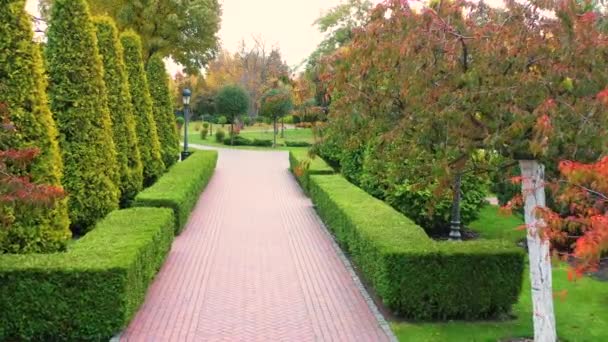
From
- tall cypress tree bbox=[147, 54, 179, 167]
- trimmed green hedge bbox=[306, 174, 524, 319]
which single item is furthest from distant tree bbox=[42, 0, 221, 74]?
trimmed green hedge bbox=[306, 174, 524, 319]

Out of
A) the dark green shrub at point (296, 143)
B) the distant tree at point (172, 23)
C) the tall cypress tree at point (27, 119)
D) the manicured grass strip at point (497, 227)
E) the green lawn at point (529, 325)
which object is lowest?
the green lawn at point (529, 325)

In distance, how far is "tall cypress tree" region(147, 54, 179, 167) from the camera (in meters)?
21.3

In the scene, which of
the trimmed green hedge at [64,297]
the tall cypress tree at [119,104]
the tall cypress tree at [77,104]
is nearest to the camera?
the trimmed green hedge at [64,297]

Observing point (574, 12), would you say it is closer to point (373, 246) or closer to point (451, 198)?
point (373, 246)

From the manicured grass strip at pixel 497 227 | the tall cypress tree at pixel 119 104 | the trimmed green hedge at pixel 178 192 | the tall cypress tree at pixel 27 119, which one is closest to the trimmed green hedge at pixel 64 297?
the tall cypress tree at pixel 27 119

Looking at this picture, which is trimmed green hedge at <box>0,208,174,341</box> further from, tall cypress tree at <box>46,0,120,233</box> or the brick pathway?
tall cypress tree at <box>46,0,120,233</box>

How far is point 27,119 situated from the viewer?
8523 mm

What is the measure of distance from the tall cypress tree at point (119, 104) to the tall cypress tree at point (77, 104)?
7.42ft

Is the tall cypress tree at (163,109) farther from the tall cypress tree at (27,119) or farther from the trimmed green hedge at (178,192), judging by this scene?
the tall cypress tree at (27,119)

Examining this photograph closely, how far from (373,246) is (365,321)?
1.15 meters

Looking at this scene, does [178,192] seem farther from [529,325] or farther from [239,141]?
[239,141]

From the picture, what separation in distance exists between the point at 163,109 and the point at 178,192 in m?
8.96

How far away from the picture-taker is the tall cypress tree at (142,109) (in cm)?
1714

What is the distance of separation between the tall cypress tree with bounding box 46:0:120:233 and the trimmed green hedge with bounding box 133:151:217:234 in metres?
1.00
